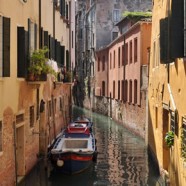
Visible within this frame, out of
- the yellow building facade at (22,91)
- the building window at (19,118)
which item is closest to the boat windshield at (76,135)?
the yellow building facade at (22,91)

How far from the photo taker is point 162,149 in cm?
1545

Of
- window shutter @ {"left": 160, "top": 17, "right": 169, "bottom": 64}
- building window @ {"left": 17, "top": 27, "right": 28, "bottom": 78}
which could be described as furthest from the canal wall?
building window @ {"left": 17, "top": 27, "right": 28, "bottom": 78}

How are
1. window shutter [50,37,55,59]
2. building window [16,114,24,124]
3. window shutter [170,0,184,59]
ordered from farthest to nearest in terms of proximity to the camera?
window shutter [50,37,55,59], building window [16,114,24,124], window shutter [170,0,184,59]

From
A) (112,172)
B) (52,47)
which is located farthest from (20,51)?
(52,47)

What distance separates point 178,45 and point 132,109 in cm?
2026

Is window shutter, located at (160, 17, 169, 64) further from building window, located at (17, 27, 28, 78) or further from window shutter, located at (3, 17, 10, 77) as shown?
window shutter, located at (3, 17, 10, 77)

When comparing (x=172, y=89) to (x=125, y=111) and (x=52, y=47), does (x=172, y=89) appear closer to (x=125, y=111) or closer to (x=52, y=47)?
(x=52, y=47)

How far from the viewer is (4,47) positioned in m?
12.0

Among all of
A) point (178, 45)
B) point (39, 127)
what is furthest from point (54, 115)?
point (178, 45)

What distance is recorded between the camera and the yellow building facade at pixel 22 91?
12117 millimetres

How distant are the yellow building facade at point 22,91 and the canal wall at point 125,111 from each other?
702 cm

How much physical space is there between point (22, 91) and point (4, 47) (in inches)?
101

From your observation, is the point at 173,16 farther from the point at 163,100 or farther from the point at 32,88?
the point at 32,88

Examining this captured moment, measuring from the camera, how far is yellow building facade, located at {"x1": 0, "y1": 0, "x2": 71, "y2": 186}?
39.8 ft
